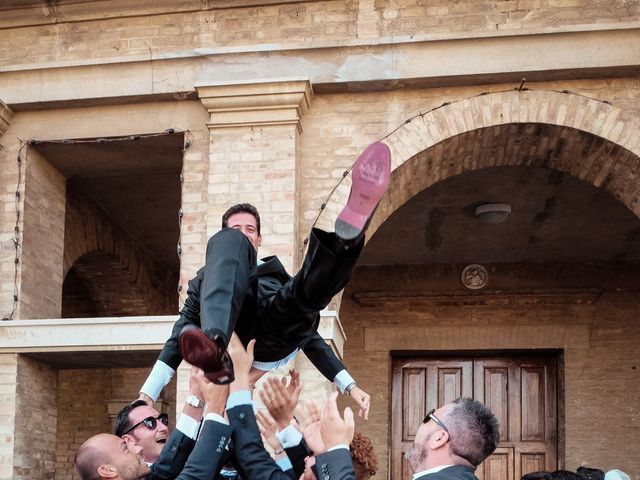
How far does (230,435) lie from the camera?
10.6 feet

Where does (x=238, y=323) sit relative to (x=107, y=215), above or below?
below

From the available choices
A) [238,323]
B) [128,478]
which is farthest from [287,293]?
[128,478]

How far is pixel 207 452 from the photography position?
3.18 meters

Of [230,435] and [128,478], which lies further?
[128,478]

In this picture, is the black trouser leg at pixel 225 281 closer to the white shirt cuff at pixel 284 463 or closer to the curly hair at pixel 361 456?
the white shirt cuff at pixel 284 463

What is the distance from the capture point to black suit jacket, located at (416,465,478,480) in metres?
3.38

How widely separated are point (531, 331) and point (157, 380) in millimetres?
8654

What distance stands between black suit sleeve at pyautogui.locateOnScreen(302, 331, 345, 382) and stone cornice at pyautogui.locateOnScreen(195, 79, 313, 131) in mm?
4340

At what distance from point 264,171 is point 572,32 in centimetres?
302

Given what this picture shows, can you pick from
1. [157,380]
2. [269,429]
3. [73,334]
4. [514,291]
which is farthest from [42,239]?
[269,429]

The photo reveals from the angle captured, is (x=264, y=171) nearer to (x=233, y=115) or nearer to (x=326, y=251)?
(x=233, y=115)

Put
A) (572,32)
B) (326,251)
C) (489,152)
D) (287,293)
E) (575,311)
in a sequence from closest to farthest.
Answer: (326,251), (287,293), (572,32), (489,152), (575,311)

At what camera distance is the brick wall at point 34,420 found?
9211 millimetres

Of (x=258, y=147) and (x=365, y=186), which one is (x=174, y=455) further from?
(x=258, y=147)
